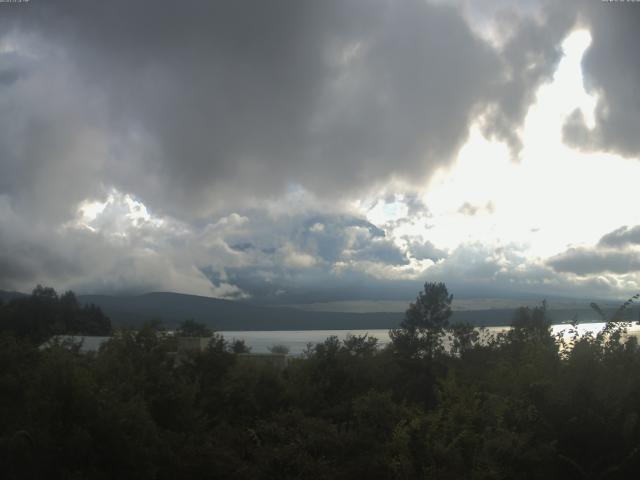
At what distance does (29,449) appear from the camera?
34.1ft

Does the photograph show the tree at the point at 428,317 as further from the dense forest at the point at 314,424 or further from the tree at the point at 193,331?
the dense forest at the point at 314,424

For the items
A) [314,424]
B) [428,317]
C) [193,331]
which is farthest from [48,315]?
[314,424]

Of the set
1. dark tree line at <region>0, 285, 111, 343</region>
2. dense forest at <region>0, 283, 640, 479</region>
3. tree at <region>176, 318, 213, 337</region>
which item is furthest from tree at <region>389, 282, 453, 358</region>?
dark tree line at <region>0, 285, 111, 343</region>

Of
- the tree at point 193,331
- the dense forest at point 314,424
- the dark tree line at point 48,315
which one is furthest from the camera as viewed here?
the dark tree line at point 48,315

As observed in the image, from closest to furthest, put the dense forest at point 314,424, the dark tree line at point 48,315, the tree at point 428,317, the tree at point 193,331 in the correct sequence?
the dense forest at point 314,424 → the tree at point 193,331 → the tree at point 428,317 → the dark tree line at point 48,315

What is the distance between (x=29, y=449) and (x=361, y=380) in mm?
12118

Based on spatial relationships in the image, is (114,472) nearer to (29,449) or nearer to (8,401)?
(29,449)

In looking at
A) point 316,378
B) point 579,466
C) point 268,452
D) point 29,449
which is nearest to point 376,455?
point 268,452

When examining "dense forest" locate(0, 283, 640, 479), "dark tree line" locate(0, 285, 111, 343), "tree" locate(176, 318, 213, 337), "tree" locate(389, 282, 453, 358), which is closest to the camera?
"dense forest" locate(0, 283, 640, 479)

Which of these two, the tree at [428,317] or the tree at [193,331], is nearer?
the tree at [193,331]

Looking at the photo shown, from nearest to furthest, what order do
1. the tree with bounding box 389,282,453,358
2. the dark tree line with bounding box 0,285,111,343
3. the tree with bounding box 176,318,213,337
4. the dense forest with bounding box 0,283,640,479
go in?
1. the dense forest with bounding box 0,283,640,479
2. the tree with bounding box 176,318,213,337
3. the tree with bounding box 389,282,453,358
4. the dark tree line with bounding box 0,285,111,343

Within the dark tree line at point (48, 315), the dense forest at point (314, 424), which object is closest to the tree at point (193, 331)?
the dark tree line at point (48, 315)

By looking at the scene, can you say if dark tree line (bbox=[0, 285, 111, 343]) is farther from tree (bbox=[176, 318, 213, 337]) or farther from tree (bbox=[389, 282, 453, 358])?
tree (bbox=[389, 282, 453, 358])

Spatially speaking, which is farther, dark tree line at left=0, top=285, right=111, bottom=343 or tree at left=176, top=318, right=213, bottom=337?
dark tree line at left=0, top=285, right=111, bottom=343
